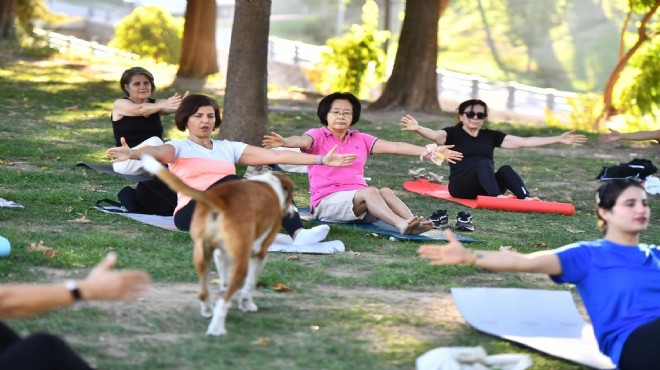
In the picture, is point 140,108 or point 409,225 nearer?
point 409,225

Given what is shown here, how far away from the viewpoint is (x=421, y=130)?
11.1 m

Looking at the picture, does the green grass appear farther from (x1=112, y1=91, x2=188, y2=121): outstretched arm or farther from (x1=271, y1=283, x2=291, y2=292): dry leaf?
(x1=112, y1=91, x2=188, y2=121): outstretched arm

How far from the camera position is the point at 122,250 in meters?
8.05

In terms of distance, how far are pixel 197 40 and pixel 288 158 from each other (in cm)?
1755

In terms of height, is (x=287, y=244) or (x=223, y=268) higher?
(x=223, y=268)

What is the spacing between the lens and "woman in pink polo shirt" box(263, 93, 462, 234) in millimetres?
9656

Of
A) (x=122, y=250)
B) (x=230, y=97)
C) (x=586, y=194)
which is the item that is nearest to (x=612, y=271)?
(x=122, y=250)

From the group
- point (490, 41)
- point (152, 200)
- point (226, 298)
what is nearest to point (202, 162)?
point (152, 200)

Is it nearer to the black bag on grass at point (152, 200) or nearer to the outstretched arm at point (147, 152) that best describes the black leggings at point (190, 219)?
the outstretched arm at point (147, 152)

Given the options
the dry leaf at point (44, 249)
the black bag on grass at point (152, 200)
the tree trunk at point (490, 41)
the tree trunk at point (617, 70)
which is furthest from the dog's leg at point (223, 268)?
the tree trunk at point (490, 41)

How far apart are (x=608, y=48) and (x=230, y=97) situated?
4987 centimetres

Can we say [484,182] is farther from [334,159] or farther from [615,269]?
[615,269]

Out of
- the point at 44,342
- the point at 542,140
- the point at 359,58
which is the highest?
the point at 359,58

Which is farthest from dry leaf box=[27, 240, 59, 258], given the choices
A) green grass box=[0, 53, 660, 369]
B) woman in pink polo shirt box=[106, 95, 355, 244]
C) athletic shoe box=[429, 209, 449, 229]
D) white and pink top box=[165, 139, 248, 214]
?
athletic shoe box=[429, 209, 449, 229]
